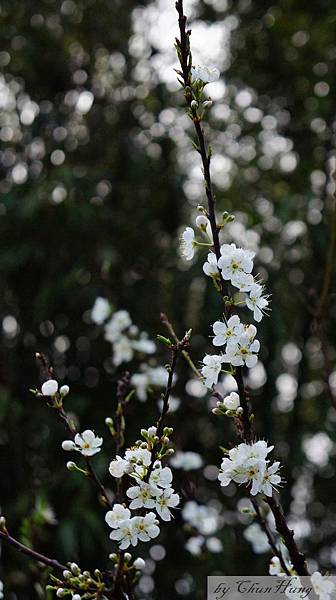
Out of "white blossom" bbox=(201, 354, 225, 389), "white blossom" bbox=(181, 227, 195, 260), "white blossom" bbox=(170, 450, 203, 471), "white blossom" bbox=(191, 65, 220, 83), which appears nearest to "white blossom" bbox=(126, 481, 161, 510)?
"white blossom" bbox=(201, 354, 225, 389)

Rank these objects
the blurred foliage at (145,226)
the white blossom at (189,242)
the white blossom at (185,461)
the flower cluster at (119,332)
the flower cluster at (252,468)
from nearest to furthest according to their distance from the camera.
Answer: the flower cluster at (252,468), the white blossom at (189,242), the white blossom at (185,461), the flower cluster at (119,332), the blurred foliage at (145,226)

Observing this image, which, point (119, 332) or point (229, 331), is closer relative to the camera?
point (229, 331)

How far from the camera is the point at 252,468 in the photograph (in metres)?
0.62

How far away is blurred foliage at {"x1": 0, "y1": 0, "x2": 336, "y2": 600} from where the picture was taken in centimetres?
181

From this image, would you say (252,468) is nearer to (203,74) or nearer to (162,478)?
(162,478)

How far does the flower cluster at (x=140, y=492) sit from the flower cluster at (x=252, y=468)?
0.06 m

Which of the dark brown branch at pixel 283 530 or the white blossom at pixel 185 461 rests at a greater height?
the white blossom at pixel 185 461

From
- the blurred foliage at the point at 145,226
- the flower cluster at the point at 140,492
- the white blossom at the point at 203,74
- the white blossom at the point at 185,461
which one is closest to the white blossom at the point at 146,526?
the flower cluster at the point at 140,492

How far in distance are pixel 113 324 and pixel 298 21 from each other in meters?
1.16

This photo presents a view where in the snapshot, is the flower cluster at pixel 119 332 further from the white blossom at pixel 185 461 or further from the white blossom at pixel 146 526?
the white blossom at pixel 146 526

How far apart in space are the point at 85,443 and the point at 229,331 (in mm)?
180

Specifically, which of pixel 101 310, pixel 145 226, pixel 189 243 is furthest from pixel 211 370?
pixel 145 226

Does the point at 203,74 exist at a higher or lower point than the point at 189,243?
higher

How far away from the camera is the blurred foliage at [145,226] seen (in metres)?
1.81
